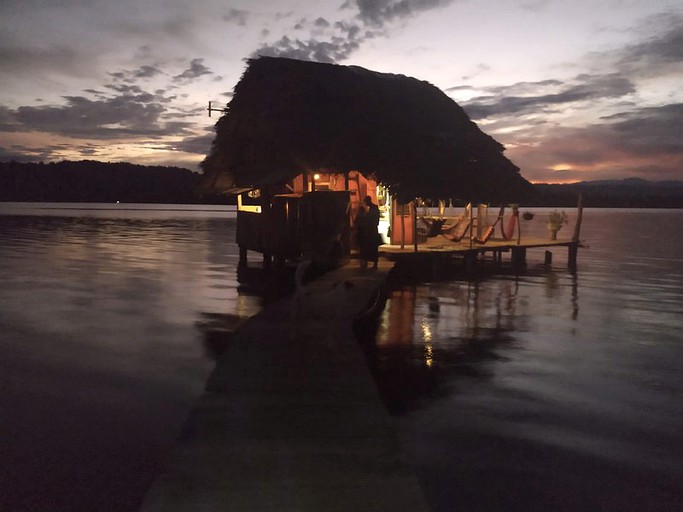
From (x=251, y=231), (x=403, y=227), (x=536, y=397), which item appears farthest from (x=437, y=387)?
(x=251, y=231)

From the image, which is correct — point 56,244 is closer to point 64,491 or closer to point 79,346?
point 79,346

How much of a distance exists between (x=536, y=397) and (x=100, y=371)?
630 centimetres

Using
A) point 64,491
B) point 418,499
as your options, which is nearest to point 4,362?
point 64,491

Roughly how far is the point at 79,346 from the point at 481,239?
17.5 meters

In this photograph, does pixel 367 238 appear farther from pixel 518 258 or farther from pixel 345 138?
pixel 518 258

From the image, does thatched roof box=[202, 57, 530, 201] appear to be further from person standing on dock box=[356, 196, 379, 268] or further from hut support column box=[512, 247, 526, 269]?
hut support column box=[512, 247, 526, 269]

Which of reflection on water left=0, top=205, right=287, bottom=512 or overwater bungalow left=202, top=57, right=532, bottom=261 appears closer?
reflection on water left=0, top=205, right=287, bottom=512

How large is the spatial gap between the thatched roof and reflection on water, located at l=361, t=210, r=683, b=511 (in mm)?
4707

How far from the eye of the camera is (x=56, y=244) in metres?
33.9

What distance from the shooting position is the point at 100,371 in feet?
28.9

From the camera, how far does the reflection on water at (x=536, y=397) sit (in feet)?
17.1

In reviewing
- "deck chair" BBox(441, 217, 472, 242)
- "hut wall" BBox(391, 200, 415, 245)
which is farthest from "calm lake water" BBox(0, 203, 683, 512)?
"deck chair" BBox(441, 217, 472, 242)

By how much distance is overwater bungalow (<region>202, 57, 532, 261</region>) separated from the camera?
60.0 feet

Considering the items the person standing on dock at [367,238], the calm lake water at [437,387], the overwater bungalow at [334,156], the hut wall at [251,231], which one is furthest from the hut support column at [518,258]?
the person standing on dock at [367,238]
